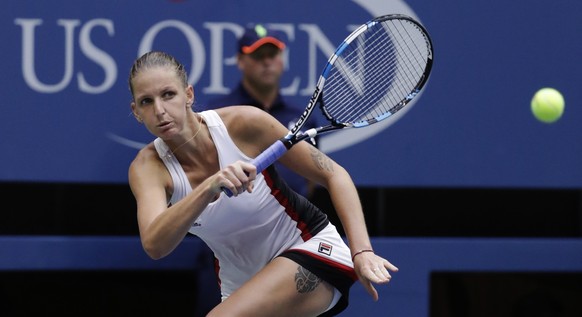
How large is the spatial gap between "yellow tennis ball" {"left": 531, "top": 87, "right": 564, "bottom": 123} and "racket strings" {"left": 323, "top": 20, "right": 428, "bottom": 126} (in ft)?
2.99

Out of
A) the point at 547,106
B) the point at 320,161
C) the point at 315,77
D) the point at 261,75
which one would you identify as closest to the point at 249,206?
the point at 320,161

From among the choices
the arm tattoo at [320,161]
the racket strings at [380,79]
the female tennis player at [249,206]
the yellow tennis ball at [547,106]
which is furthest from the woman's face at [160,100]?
the yellow tennis ball at [547,106]

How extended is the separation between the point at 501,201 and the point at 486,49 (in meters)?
0.70

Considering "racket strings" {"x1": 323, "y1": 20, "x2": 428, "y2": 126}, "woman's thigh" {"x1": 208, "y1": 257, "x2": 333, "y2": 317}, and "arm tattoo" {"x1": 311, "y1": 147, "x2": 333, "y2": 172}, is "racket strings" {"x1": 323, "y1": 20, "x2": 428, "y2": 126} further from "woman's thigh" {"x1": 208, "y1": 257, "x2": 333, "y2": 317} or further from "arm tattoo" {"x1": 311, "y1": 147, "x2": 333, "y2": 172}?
"woman's thigh" {"x1": 208, "y1": 257, "x2": 333, "y2": 317}

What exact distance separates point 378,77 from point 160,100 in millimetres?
980

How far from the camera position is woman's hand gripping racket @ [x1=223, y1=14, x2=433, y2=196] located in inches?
132

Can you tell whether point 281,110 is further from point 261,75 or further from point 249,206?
point 249,206

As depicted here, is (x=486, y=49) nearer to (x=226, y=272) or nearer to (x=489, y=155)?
(x=489, y=155)

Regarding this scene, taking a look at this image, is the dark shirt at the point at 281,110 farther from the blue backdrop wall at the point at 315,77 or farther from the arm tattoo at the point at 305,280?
the arm tattoo at the point at 305,280

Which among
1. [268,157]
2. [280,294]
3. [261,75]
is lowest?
[280,294]

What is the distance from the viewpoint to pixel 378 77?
381 centimetres

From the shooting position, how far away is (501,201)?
16.5 ft

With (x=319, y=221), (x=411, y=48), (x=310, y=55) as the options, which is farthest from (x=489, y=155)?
(x=319, y=221)

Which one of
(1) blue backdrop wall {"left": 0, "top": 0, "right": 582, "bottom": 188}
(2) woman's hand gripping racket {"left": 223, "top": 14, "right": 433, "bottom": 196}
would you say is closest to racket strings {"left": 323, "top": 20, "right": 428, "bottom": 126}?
(2) woman's hand gripping racket {"left": 223, "top": 14, "right": 433, "bottom": 196}
